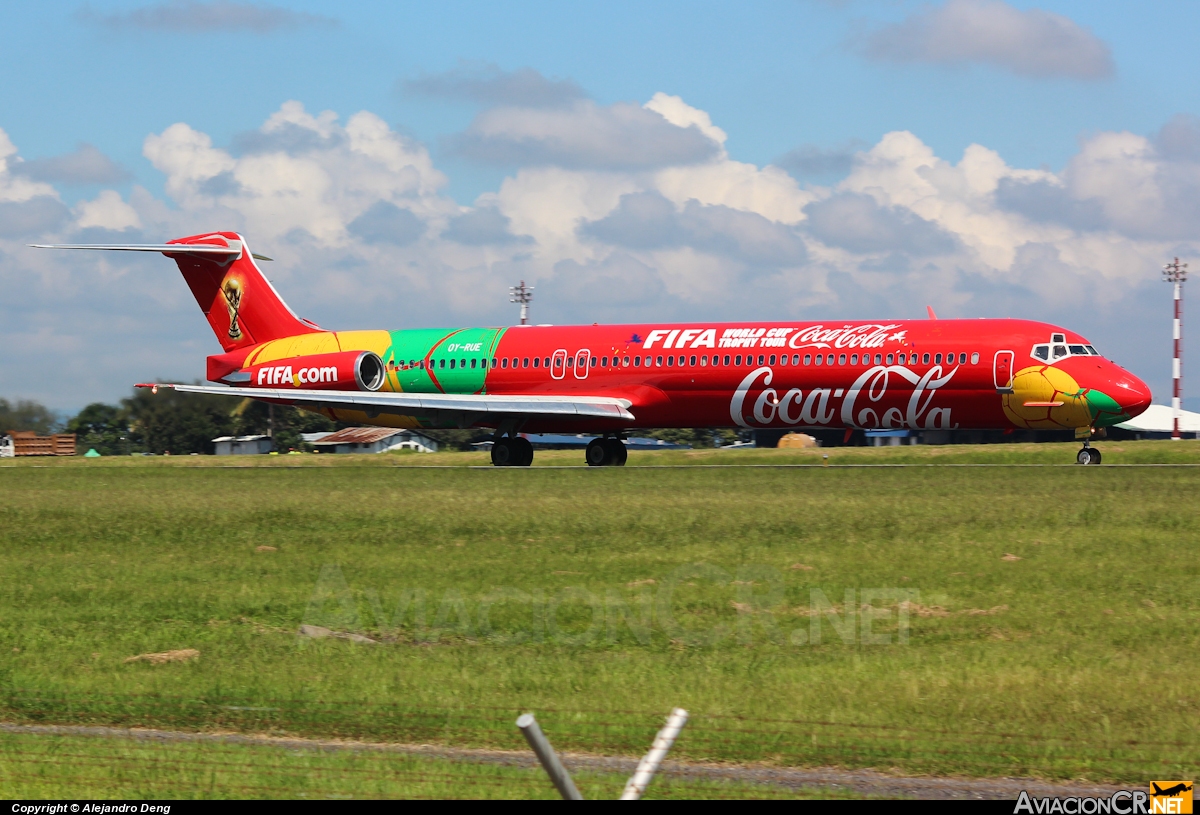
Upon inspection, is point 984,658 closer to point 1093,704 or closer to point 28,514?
point 1093,704

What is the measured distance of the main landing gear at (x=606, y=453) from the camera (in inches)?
1726

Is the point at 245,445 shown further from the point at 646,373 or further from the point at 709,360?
the point at 709,360

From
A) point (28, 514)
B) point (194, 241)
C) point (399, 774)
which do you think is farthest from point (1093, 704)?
point (194, 241)

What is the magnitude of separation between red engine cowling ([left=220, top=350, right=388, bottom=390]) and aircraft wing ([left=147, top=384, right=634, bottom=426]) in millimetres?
1384

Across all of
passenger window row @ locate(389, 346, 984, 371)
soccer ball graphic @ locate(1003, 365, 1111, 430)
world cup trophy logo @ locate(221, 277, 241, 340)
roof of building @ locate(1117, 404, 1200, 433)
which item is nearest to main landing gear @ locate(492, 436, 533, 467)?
passenger window row @ locate(389, 346, 984, 371)

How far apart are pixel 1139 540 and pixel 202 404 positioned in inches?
1722

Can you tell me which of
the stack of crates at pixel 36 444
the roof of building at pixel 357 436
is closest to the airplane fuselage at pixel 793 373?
the stack of crates at pixel 36 444

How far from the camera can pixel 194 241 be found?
51.3m

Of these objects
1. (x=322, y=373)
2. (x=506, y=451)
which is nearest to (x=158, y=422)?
(x=322, y=373)

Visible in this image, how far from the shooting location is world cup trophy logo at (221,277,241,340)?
166 feet

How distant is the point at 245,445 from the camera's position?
8181 cm

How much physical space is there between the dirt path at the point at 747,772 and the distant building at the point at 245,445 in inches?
2562

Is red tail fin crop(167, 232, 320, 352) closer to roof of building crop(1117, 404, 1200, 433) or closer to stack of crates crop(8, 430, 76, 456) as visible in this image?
stack of crates crop(8, 430, 76, 456)

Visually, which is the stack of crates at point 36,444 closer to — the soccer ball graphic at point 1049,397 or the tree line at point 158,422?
the tree line at point 158,422
